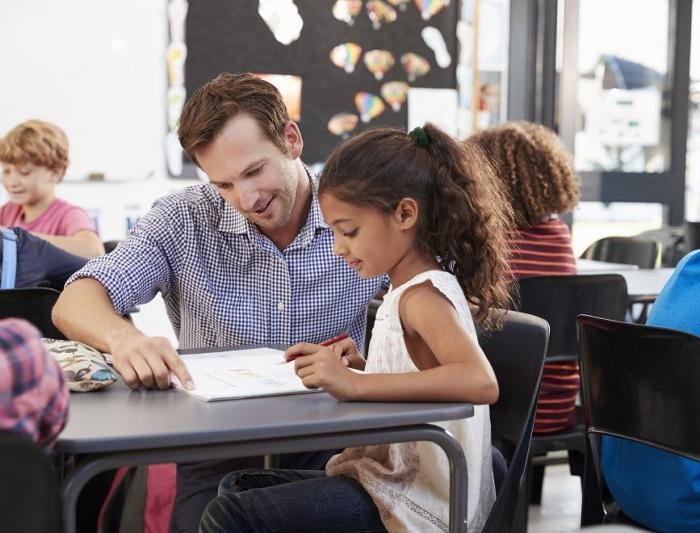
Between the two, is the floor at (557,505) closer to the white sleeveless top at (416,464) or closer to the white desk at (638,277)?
the white desk at (638,277)

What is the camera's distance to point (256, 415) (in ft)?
4.31

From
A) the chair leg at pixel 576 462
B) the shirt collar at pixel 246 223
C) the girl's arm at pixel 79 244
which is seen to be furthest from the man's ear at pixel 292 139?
the girl's arm at pixel 79 244

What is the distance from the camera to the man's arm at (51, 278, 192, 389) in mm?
1493

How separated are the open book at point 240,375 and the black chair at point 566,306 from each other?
984mm

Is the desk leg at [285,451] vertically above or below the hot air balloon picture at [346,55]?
below

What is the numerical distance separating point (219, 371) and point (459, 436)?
0.39 metres

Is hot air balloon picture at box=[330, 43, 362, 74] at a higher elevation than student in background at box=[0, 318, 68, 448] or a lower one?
higher

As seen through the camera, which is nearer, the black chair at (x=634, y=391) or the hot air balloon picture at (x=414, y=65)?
the black chair at (x=634, y=391)

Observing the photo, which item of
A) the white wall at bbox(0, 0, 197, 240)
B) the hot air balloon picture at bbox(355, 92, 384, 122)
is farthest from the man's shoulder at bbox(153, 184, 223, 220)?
the hot air balloon picture at bbox(355, 92, 384, 122)

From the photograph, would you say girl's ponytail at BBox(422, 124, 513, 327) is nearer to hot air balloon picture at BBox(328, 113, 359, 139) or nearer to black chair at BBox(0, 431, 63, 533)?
black chair at BBox(0, 431, 63, 533)

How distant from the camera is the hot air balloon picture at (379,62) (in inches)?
220

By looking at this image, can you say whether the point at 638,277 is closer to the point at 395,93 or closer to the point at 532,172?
the point at 532,172

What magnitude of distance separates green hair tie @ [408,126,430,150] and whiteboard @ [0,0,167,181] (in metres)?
3.53

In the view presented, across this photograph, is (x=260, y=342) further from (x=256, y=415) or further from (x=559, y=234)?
(x=559, y=234)
